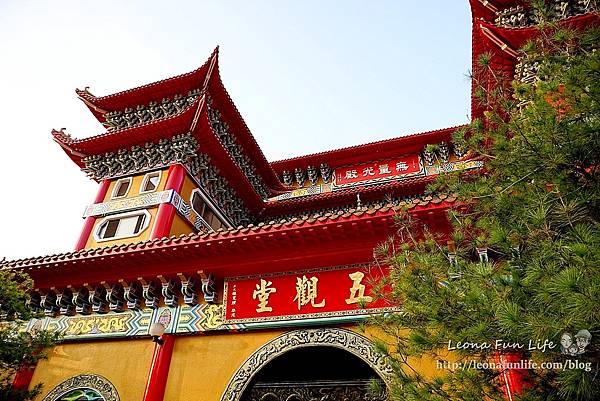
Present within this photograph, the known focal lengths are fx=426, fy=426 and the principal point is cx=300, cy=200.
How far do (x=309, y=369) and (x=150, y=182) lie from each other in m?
6.16

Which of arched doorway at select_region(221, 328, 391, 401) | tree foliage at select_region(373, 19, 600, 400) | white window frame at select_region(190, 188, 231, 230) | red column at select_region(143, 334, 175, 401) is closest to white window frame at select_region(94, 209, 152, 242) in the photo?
white window frame at select_region(190, 188, 231, 230)

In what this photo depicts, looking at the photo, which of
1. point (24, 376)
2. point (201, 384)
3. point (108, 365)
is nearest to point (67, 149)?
point (24, 376)

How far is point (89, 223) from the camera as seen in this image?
1059 cm

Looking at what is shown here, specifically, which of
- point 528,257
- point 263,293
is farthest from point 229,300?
point 528,257

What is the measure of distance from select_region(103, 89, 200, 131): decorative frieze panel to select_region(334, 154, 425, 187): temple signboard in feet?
16.8

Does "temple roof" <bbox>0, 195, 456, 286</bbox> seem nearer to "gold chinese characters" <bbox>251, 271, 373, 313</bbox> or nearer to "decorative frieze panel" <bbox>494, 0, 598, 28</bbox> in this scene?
"gold chinese characters" <bbox>251, 271, 373, 313</bbox>

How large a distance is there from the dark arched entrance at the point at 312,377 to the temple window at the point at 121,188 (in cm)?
623

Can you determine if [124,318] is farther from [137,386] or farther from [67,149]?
[67,149]

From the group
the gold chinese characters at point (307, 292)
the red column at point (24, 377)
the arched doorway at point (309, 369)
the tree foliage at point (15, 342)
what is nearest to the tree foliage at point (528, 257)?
the arched doorway at point (309, 369)

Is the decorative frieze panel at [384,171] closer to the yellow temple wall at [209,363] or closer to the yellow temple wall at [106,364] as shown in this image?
the yellow temple wall at [106,364]

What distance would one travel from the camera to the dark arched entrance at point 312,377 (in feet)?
20.5

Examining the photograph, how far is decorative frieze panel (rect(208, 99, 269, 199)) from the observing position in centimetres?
1165

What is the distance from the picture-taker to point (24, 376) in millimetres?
6926

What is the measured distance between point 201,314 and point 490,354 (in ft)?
15.0
